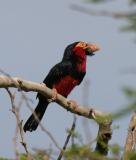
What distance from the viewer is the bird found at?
29.8ft

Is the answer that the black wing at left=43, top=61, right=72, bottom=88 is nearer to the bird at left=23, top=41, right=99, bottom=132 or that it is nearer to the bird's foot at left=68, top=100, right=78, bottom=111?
the bird at left=23, top=41, right=99, bottom=132

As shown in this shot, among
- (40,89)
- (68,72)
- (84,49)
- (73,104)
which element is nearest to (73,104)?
(73,104)

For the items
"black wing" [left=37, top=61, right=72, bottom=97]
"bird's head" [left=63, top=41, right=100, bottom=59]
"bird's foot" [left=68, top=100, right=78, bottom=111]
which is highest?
"bird's head" [left=63, top=41, right=100, bottom=59]

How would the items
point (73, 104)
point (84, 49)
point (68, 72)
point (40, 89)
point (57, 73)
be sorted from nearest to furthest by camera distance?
1. point (40, 89)
2. point (73, 104)
3. point (57, 73)
4. point (68, 72)
5. point (84, 49)

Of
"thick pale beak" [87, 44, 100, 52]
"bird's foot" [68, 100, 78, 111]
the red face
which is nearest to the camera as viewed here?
"bird's foot" [68, 100, 78, 111]

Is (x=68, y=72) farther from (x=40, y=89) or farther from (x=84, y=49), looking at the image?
(x=40, y=89)

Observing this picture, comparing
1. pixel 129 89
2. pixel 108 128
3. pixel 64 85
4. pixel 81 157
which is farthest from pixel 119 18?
pixel 64 85

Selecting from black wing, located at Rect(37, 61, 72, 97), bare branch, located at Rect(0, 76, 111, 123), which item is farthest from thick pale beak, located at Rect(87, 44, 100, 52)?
bare branch, located at Rect(0, 76, 111, 123)

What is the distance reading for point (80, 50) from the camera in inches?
384

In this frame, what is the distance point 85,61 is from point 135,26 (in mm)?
7468

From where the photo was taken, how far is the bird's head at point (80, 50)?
31.5 ft

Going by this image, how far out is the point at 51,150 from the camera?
3.15m

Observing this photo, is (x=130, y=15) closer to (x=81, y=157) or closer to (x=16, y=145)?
(x=81, y=157)

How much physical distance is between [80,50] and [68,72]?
624mm
